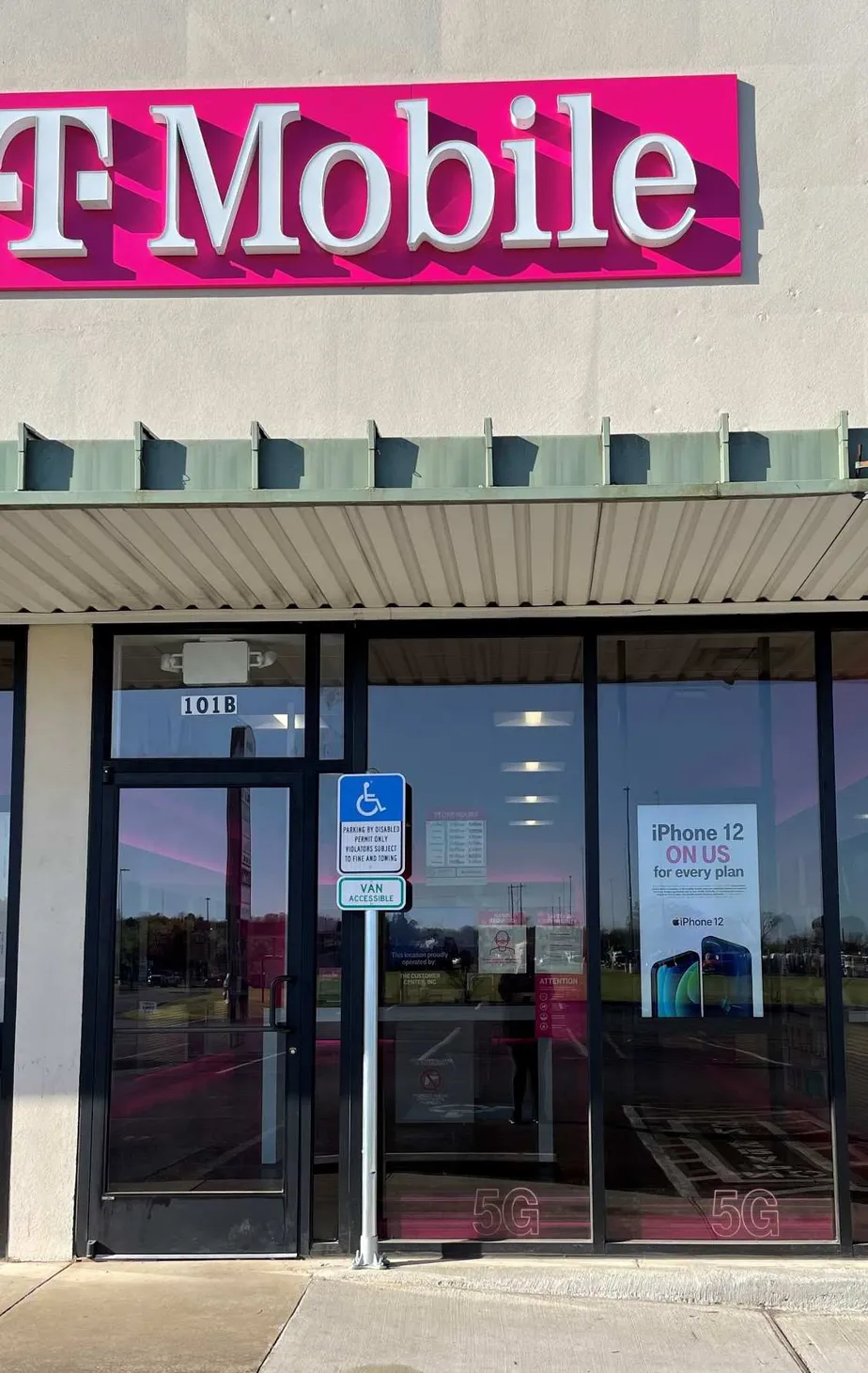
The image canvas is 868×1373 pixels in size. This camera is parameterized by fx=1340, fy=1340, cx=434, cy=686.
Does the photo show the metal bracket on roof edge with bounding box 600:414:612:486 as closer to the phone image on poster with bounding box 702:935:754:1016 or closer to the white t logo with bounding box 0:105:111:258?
the phone image on poster with bounding box 702:935:754:1016

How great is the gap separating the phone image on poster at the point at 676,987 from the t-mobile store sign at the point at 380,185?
344cm

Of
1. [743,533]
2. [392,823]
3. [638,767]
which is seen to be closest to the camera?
[743,533]

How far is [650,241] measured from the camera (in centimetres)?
658

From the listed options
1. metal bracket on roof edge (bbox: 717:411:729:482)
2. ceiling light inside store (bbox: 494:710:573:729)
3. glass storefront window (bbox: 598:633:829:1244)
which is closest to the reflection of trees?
ceiling light inside store (bbox: 494:710:573:729)

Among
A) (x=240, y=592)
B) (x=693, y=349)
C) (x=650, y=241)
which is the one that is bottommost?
(x=240, y=592)

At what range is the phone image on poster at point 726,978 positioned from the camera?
677 cm

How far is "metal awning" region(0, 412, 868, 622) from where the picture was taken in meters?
5.14

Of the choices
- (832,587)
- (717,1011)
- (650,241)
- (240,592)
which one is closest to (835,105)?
(650,241)

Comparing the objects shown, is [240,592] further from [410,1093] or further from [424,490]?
[410,1093]

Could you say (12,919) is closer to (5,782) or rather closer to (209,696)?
(5,782)

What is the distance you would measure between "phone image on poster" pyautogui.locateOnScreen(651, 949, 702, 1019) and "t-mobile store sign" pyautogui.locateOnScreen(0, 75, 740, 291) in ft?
11.3

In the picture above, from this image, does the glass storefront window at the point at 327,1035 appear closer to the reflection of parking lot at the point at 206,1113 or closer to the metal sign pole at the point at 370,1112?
the reflection of parking lot at the point at 206,1113

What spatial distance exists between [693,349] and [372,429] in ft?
6.94

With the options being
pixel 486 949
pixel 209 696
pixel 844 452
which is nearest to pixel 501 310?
pixel 844 452
